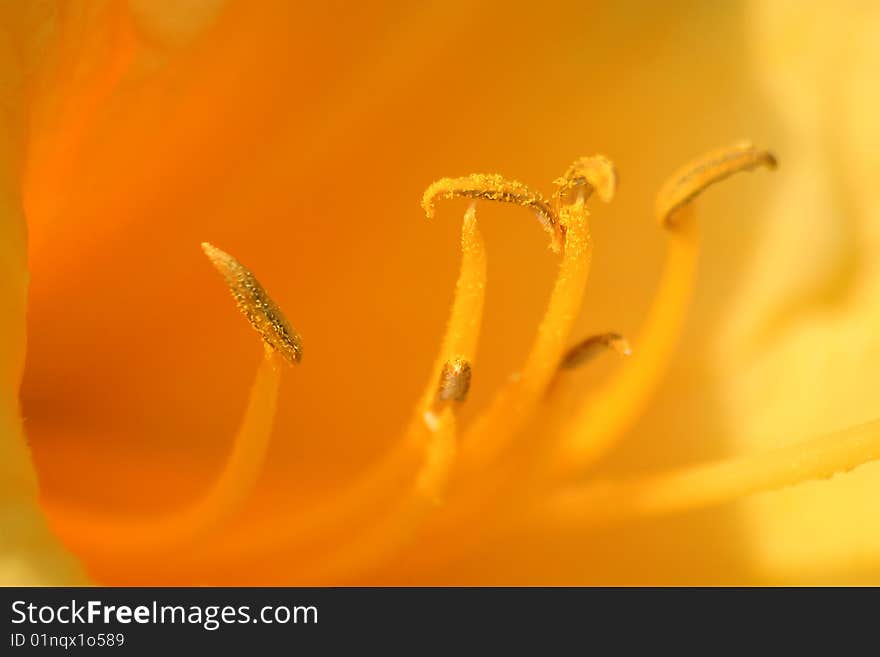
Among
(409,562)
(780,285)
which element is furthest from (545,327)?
(780,285)

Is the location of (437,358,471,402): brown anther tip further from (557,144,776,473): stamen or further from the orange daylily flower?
(557,144,776,473): stamen

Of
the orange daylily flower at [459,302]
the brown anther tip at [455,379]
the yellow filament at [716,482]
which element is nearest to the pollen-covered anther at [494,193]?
the orange daylily flower at [459,302]

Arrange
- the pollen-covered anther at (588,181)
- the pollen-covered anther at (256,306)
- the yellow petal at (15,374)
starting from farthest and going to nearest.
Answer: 1. the pollen-covered anther at (588,181)
2. the pollen-covered anther at (256,306)
3. the yellow petal at (15,374)

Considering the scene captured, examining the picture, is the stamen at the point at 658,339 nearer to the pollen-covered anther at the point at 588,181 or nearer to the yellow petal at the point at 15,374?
the pollen-covered anther at the point at 588,181

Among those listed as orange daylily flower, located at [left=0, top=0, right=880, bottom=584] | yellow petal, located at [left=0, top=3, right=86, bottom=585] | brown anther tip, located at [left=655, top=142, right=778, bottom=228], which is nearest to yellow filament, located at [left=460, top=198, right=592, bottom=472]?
orange daylily flower, located at [left=0, top=0, right=880, bottom=584]
